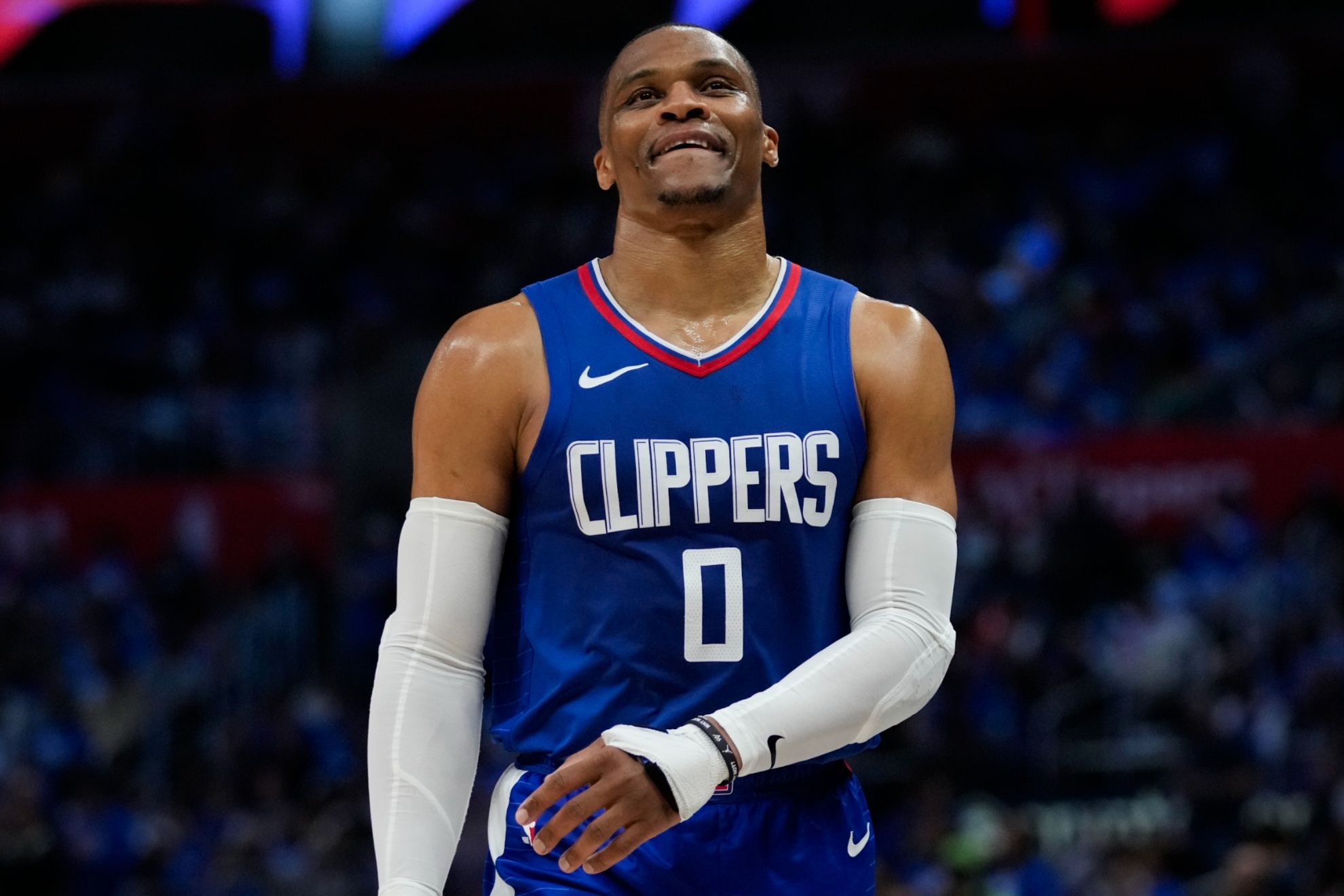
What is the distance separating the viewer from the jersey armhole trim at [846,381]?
10.8 feet

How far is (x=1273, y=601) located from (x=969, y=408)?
277 centimetres

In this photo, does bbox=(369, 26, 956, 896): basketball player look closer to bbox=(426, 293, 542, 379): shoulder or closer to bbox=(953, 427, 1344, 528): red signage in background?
bbox=(426, 293, 542, 379): shoulder

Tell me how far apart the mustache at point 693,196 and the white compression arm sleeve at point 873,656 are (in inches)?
25.3

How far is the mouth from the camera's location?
3.41 metres

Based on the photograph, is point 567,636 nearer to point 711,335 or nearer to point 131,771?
point 711,335

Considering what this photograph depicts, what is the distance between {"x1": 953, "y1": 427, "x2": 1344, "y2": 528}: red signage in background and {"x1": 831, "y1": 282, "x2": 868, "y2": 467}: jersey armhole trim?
30.8 feet

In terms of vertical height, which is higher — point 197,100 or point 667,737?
point 197,100

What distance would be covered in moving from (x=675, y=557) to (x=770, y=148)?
3.15 feet

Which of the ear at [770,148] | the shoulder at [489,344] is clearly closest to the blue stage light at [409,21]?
the ear at [770,148]

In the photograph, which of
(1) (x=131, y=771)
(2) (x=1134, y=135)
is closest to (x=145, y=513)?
(1) (x=131, y=771)

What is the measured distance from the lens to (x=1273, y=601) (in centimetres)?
1166

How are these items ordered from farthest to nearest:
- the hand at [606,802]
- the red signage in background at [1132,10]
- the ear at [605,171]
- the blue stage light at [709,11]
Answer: the blue stage light at [709,11]
the red signage in background at [1132,10]
the ear at [605,171]
the hand at [606,802]

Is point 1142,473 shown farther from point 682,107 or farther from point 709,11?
point 682,107

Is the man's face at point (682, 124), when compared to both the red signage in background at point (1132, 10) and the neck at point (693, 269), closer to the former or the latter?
the neck at point (693, 269)
